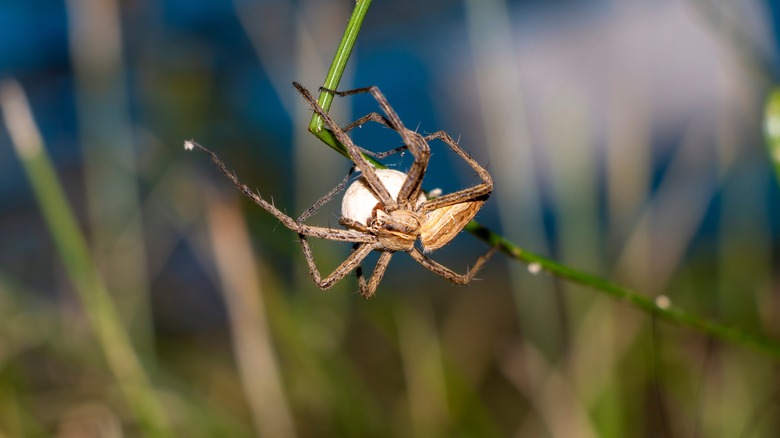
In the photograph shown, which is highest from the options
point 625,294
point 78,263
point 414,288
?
point 414,288

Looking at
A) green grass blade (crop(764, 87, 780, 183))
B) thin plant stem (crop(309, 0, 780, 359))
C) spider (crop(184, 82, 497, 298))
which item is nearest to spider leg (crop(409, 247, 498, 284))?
spider (crop(184, 82, 497, 298))

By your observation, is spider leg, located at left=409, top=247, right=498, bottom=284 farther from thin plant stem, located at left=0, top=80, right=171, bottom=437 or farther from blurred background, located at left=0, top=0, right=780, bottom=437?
thin plant stem, located at left=0, top=80, right=171, bottom=437

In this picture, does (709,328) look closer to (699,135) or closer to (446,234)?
(446,234)

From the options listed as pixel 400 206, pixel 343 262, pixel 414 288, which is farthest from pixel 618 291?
pixel 414 288

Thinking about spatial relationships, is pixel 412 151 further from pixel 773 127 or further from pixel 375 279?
pixel 773 127

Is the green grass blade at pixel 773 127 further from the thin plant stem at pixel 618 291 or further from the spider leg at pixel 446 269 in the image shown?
the spider leg at pixel 446 269

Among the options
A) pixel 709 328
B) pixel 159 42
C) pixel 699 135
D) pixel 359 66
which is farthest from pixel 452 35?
pixel 709 328
